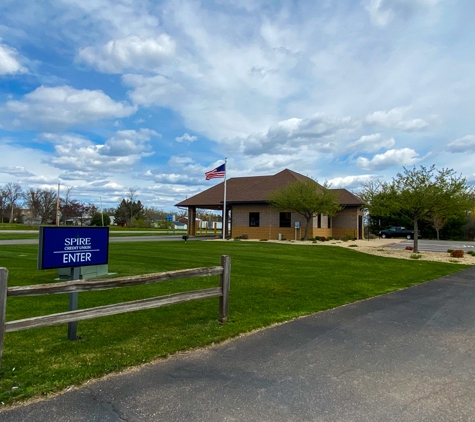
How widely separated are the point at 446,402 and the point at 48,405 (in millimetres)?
3635

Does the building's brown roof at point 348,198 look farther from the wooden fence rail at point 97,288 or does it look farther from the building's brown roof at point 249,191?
the wooden fence rail at point 97,288

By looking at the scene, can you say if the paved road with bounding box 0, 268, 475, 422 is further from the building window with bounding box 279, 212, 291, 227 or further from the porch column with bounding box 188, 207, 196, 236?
the porch column with bounding box 188, 207, 196, 236

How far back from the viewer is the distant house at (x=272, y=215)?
34.2 meters

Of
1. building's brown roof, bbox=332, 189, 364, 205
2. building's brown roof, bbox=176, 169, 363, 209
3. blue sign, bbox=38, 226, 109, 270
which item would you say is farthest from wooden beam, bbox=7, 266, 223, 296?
building's brown roof, bbox=332, 189, 364, 205

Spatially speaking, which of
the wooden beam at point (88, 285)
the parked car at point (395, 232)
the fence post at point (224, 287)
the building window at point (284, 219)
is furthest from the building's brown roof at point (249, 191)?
the wooden beam at point (88, 285)

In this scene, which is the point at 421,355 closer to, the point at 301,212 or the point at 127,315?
the point at 127,315

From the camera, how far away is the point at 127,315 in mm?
6637

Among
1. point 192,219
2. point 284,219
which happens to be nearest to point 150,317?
point 284,219

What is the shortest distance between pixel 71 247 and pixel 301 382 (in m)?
3.34

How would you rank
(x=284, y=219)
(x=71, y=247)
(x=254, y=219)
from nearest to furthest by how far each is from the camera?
(x=71, y=247)
(x=284, y=219)
(x=254, y=219)

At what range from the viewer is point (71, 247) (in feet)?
16.6

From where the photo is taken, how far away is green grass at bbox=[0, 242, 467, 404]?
4.18 meters

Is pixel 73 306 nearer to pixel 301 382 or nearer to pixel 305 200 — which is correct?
pixel 301 382

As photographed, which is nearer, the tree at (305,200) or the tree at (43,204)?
the tree at (305,200)
